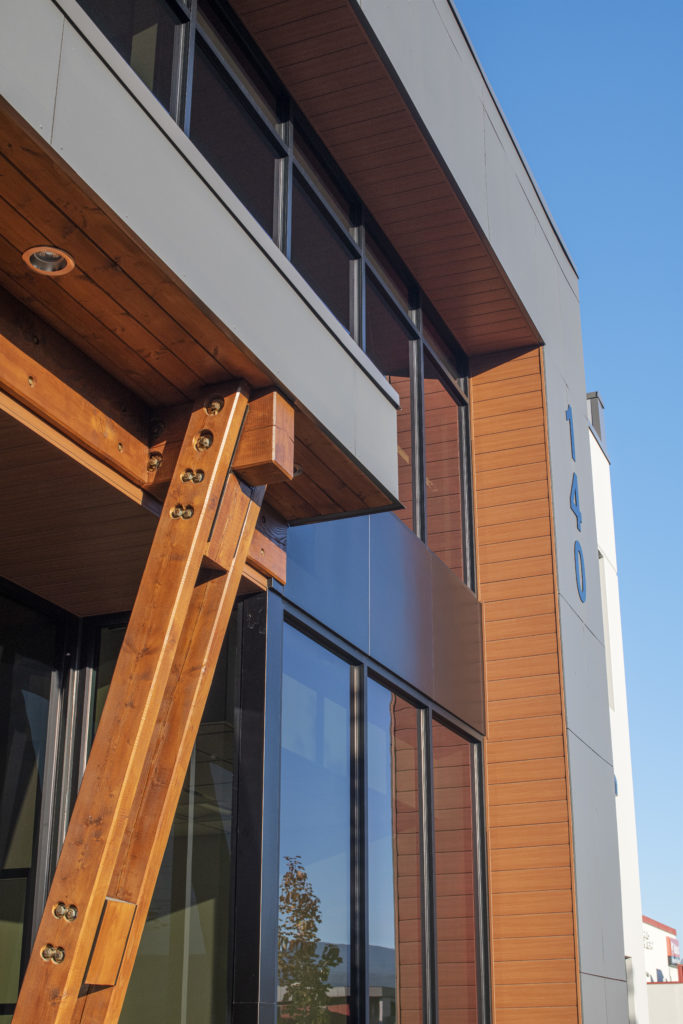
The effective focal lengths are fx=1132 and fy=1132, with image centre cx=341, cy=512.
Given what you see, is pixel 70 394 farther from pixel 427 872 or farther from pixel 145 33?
pixel 427 872

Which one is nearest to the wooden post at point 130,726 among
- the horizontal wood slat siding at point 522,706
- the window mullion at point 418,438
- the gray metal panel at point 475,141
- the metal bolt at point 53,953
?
the metal bolt at point 53,953

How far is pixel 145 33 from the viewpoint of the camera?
559 centimetres

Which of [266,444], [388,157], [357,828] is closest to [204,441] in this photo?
[266,444]

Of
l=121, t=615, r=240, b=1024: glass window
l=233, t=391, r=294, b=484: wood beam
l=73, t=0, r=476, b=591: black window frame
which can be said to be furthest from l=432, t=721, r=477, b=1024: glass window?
l=233, t=391, r=294, b=484: wood beam

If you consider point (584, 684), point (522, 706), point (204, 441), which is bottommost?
point (204, 441)

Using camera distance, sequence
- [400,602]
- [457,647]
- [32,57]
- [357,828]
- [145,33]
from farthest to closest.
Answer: [457,647] < [400,602] < [357,828] < [145,33] < [32,57]

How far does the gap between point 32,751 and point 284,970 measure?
1686 millimetres

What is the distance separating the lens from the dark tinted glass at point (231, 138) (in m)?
6.22

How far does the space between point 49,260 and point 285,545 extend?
2475mm

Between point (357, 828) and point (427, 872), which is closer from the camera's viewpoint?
point (357, 828)

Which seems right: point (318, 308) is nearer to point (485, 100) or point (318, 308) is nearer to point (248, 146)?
point (248, 146)

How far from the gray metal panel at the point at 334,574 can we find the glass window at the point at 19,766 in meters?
1.39

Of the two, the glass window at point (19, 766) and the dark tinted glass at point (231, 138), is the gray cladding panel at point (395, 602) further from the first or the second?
the dark tinted glass at point (231, 138)

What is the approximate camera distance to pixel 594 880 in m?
9.43
